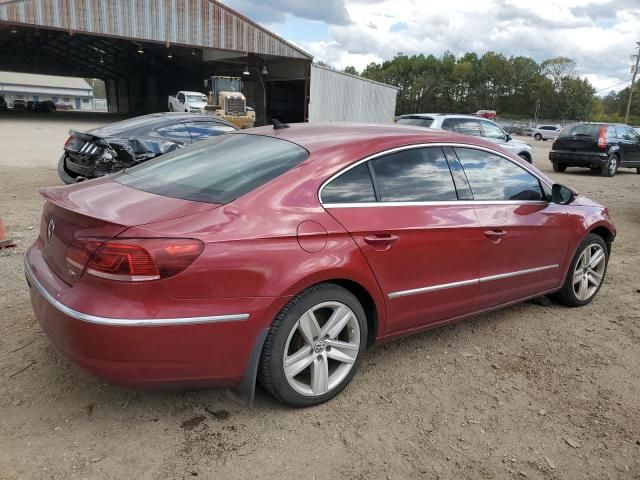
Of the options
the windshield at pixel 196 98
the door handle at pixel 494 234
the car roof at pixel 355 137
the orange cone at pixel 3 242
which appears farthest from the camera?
the windshield at pixel 196 98

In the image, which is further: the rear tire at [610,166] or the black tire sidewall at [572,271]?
the rear tire at [610,166]

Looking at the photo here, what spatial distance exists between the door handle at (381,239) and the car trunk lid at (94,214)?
→ 0.89 m

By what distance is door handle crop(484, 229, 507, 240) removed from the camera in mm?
3496

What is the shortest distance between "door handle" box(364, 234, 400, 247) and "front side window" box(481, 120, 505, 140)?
10.3 m

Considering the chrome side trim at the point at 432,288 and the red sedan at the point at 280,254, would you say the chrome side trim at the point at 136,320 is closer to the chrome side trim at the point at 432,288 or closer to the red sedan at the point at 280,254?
the red sedan at the point at 280,254

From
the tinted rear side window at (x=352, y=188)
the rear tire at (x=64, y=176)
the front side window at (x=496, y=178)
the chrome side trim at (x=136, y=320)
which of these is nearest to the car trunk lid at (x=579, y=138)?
the front side window at (x=496, y=178)

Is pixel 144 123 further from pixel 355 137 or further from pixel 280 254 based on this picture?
pixel 280 254

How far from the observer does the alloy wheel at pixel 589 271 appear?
4.49m

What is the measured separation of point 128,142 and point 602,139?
13702 millimetres

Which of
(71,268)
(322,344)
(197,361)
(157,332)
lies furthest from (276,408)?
(71,268)

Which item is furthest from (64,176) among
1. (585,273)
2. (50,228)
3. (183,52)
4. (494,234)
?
(183,52)

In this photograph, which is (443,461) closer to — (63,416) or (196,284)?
(196,284)

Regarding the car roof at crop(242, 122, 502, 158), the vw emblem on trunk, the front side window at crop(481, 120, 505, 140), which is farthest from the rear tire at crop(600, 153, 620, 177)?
the vw emblem on trunk

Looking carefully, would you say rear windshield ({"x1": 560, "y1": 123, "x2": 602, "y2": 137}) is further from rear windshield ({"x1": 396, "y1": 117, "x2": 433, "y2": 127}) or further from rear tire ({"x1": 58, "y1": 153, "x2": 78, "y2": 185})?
rear tire ({"x1": 58, "y1": 153, "x2": 78, "y2": 185})
